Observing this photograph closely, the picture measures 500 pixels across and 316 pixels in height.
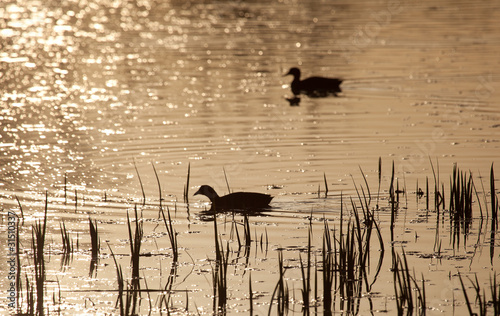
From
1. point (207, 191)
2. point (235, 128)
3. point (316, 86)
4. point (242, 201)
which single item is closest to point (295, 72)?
point (316, 86)

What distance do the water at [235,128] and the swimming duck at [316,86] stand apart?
0.41 meters

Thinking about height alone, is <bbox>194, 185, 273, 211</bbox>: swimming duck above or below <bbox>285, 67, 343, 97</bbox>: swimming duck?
below

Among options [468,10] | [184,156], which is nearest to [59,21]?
[468,10]

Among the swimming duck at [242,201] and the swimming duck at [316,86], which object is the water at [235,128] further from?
the swimming duck at [316,86]

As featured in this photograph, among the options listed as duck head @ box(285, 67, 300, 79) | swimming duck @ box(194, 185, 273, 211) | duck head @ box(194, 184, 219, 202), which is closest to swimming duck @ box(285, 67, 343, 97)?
duck head @ box(285, 67, 300, 79)

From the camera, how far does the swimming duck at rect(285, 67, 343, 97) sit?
68.1 ft

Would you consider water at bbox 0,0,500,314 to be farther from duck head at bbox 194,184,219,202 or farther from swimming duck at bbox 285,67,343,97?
swimming duck at bbox 285,67,343,97

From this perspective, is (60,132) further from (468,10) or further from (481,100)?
(468,10)

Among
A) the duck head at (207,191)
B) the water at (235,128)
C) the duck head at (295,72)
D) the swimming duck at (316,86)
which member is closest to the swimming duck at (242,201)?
the duck head at (207,191)

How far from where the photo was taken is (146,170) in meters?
13.1

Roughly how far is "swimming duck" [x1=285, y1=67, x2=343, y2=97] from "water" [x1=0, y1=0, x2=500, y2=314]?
406mm

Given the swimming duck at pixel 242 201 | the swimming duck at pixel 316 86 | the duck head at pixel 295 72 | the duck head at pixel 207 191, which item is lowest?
the swimming duck at pixel 242 201

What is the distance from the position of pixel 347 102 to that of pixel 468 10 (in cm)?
2061

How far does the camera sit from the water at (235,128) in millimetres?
9078
